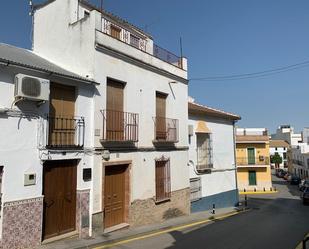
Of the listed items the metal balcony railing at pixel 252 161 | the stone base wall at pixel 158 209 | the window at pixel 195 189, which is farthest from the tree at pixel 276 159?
the stone base wall at pixel 158 209

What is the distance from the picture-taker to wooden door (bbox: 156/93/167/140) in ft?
47.5

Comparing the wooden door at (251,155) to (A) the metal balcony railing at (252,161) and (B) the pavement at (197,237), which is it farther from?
(B) the pavement at (197,237)

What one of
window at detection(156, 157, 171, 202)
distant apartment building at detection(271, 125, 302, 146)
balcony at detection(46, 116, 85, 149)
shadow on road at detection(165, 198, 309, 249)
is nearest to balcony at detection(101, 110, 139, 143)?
balcony at detection(46, 116, 85, 149)

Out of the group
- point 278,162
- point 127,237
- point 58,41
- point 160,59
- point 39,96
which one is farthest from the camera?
point 278,162

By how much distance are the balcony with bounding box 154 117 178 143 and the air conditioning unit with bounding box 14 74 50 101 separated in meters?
5.98

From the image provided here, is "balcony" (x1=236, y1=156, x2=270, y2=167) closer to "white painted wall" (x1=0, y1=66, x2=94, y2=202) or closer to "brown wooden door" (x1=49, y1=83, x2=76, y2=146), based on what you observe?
"brown wooden door" (x1=49, y1=83, x2=76, y2=146)

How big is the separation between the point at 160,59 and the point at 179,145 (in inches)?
169

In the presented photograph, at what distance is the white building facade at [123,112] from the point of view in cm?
1124

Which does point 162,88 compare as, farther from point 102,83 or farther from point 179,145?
point 102,83

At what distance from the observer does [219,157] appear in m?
21.5

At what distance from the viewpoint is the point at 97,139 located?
1098 centimetres

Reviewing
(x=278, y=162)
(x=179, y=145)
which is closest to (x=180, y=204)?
(x=179, y=145)

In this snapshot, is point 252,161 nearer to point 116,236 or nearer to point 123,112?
point 123,112

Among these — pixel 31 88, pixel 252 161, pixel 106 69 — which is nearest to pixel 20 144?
pixel 31 88
